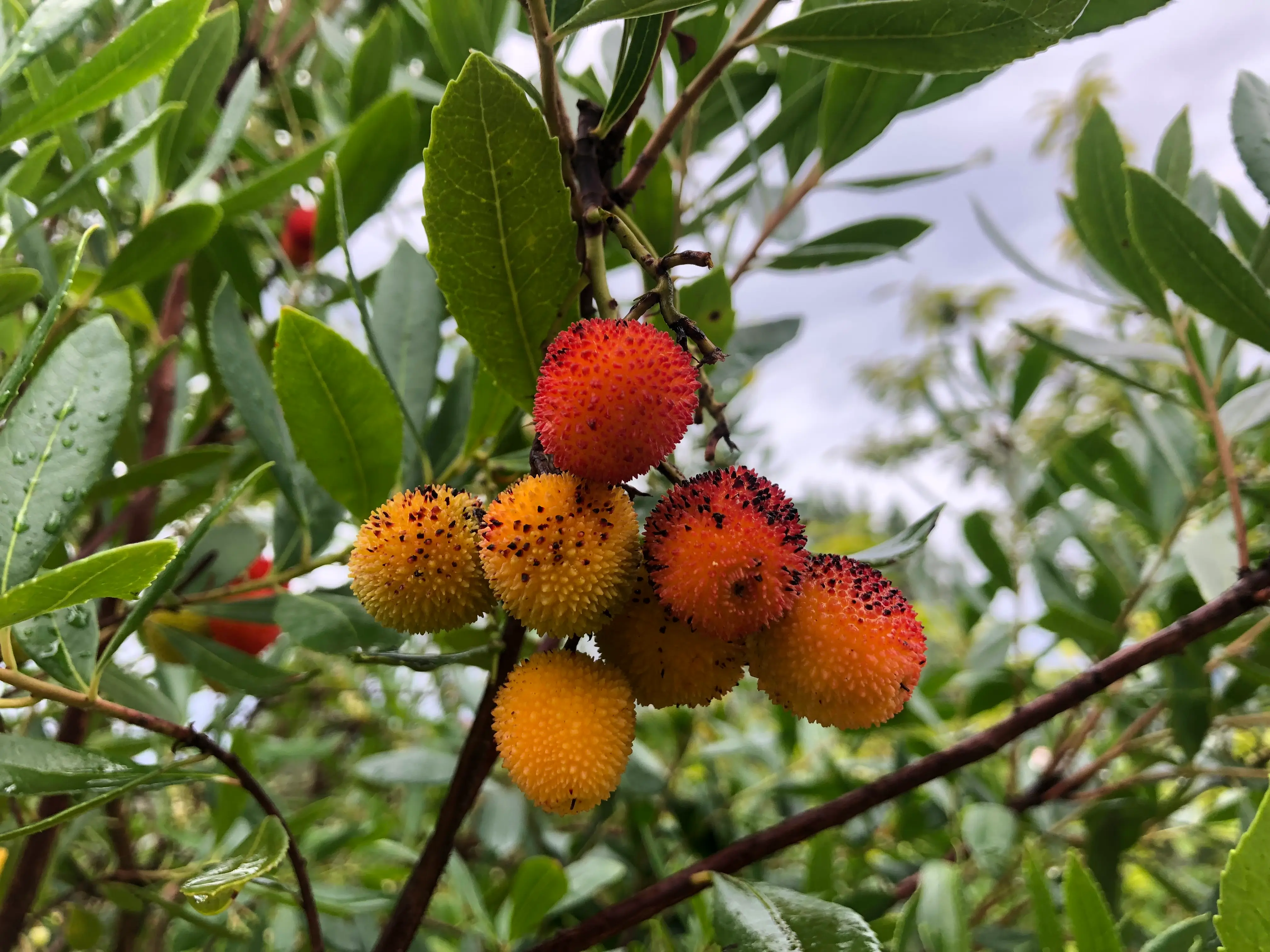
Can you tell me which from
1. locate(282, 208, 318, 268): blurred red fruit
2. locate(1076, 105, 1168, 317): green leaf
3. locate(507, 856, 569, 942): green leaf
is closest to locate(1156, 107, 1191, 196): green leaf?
locate(1076, 105, 1168, 317): green leaf

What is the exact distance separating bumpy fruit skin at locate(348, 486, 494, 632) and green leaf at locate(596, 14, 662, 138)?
31 cm

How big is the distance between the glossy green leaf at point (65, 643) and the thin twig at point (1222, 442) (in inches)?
38.4

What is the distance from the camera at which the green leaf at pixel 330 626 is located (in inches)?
30.5

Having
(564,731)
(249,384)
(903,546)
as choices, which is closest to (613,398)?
(564,731)

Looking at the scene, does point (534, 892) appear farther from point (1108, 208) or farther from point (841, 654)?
point (1108, 208)

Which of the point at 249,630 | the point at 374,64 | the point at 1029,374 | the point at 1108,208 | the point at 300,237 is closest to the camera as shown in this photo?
the point at 1108,208

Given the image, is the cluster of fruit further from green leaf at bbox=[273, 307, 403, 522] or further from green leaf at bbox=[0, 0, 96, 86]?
green leaf at bbox=[0, 0, 96, 86]

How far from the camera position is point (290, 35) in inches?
74.6

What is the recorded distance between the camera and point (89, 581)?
0.49 m

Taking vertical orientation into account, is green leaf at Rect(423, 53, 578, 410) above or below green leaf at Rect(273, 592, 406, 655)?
above

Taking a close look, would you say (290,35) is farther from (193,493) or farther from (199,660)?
(199,660)

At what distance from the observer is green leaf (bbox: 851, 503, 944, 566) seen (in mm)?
724

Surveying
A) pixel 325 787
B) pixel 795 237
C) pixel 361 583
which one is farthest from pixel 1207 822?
pixel 325 787

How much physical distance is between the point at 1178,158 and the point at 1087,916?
82cm
